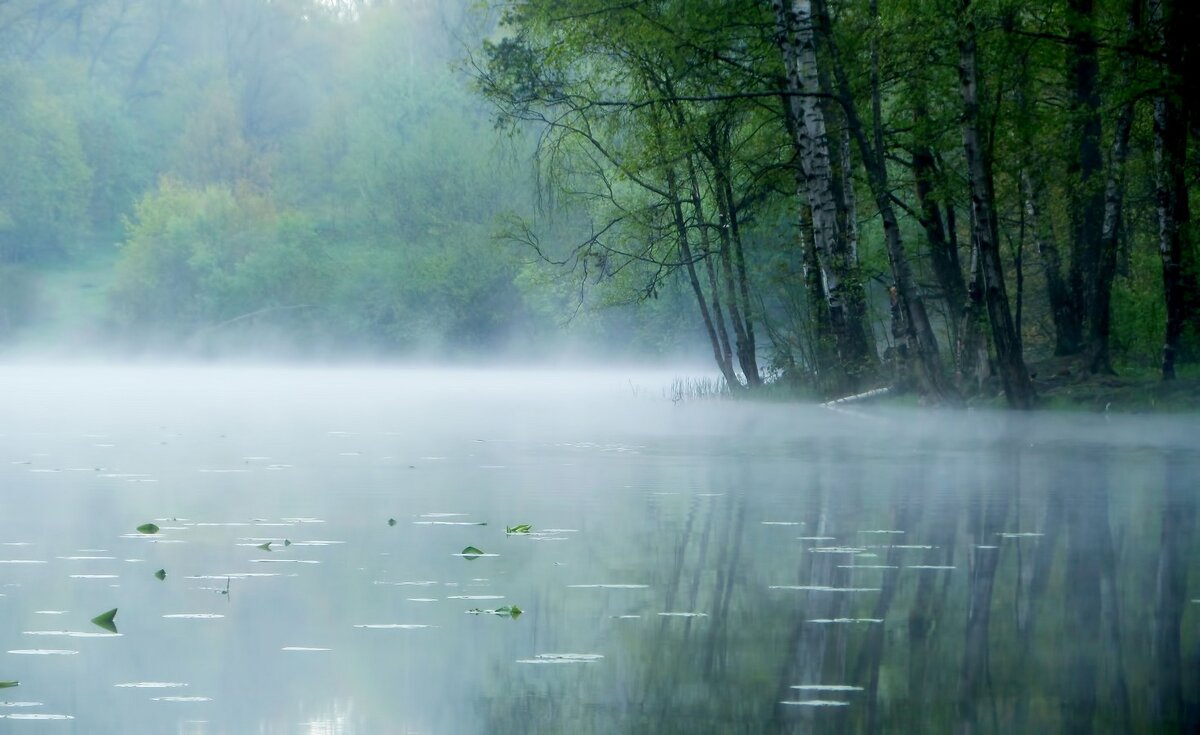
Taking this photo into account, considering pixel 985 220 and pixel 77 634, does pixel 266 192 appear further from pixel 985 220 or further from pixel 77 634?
pixel 77 634

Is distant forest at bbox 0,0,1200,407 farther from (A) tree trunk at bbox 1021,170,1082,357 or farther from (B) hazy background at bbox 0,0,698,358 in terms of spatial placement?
(B) hazy background at bbox 0,0,698,358

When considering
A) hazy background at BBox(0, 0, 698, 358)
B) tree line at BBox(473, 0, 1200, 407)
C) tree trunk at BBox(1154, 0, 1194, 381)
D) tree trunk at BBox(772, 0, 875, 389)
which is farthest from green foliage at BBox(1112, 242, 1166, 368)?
hazy background at BBox(0, 0, 698, 358)

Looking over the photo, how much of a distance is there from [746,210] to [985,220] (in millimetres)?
9442

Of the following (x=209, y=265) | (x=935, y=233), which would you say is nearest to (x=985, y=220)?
(x=935, y=233)

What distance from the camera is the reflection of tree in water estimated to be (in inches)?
185

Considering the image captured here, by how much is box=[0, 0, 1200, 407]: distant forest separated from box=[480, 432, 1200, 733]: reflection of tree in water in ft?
32.9

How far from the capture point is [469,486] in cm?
1237

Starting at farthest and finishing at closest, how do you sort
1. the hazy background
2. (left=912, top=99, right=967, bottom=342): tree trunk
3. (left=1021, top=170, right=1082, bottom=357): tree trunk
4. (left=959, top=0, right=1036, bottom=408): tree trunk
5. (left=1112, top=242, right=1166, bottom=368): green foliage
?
the hazy background < (left=1112, top=242, right=1166, bottom=368): green foliage < (left=1021, top=170, right=1082, bottom=357): tree trunk < (left=912, top=99, right=967, bottom=342): tree trunk < (left=959, top=0, right=1036, bottom=408): tree trunk

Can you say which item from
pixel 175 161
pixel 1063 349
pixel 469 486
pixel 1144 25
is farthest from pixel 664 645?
pixel 175 161

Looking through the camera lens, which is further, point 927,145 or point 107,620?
point 927,145

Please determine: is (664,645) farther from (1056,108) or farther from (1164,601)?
(1056,108)

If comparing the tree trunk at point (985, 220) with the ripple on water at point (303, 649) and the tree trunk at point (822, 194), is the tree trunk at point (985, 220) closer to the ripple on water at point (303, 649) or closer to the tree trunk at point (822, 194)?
the tree trunk at point (822, 194)

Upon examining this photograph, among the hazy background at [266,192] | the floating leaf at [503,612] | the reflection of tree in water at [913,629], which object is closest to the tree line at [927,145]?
the reflection of tree in water at [913,629]

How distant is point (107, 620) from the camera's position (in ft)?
20.0
